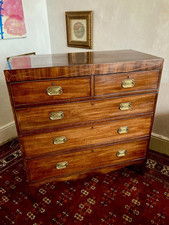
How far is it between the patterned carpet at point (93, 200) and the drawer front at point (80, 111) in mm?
790

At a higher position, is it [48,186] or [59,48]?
[59,48]

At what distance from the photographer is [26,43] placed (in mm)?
2799

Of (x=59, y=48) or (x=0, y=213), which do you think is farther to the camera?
(x=59, y=48)

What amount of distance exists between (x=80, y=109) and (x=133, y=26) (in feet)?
4.43

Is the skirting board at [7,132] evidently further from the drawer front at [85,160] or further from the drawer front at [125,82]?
the drawer front at [125,82]

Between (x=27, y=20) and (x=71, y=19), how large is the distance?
2.04 ft

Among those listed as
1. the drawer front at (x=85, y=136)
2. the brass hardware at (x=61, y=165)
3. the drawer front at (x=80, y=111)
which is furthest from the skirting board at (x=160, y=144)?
the brass hardware at (x=61, y=165)

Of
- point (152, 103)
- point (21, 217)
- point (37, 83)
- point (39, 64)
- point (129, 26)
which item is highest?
point (129, 26)

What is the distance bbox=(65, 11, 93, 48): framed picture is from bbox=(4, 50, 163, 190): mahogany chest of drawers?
3.20 ft

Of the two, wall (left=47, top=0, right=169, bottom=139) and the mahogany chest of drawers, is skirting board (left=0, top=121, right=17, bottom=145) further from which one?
wall (left=47, top=0, right=169, bottom=139)

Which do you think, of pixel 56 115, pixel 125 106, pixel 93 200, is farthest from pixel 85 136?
pixel 93 200

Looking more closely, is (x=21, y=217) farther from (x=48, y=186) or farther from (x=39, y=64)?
(x=39, y=64)

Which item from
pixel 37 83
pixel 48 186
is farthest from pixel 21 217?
pixel 37 83

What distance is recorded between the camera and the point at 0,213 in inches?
74.2
